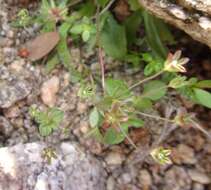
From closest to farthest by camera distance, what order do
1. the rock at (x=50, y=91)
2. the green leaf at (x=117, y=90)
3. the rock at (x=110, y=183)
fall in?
the green leaf at (x=117, y=90)
the rock at (x=110, y=183)
the rock at (x=50, y=91)

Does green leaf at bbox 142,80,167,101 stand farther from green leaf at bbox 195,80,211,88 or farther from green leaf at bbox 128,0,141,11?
green leaf at bbox 128,0,141,11

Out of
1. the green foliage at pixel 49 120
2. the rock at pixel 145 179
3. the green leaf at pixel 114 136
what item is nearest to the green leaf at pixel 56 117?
the green foliage at pixel 49 120

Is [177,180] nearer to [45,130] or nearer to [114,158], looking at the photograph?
[114,158]

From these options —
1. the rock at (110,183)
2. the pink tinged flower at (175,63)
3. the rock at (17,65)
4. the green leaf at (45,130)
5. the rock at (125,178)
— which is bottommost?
the rock at (125,178)

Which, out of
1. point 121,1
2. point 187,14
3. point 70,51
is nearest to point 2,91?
point 70,51

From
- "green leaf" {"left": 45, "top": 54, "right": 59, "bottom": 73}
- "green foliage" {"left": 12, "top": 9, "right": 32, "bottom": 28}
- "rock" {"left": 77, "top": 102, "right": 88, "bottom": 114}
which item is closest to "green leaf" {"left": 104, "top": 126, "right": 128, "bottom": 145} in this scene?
"rock" {"left": 77, "top": 102, "right": 88, "bottom": 114}

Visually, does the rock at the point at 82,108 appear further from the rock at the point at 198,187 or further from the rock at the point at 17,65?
the rock at the point at 198,187
